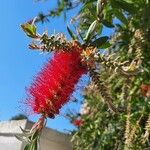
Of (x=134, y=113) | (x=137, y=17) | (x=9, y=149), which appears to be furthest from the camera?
(x=9, y=149)

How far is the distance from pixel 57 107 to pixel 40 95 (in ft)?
0.18

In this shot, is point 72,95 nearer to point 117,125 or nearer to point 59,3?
point 117,125

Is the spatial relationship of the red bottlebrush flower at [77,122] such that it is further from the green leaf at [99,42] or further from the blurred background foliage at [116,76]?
the green leaf at [99,42]

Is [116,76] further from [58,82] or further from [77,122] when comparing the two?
[58,82]

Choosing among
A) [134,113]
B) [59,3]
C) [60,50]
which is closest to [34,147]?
[60,50]

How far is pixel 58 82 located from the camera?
3.76 feet

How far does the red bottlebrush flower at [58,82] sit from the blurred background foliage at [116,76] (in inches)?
1.7

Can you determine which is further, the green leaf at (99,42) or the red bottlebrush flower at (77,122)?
the red bottlebrush flower at (77,122)

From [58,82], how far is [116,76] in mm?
2478

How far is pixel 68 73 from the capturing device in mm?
1117

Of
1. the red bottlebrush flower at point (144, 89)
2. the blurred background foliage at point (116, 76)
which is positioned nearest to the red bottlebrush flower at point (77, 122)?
the blurred background foliage at point (116, 76)

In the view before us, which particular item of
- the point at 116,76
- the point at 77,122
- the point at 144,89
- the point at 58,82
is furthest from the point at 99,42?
the point at 77,122

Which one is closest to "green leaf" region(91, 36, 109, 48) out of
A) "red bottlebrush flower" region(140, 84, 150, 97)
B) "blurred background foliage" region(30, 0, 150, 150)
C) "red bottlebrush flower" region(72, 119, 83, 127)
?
"blurred background foliage" region(30, 0, 150, 150)

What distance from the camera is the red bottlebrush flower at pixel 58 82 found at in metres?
1.10
